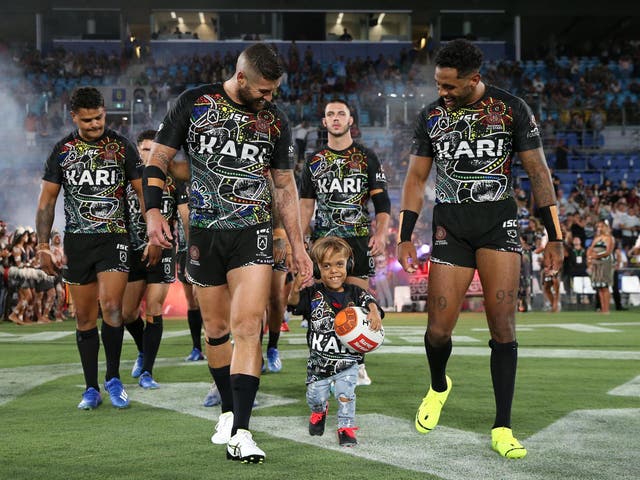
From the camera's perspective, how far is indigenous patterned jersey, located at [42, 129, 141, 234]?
6.22 meters

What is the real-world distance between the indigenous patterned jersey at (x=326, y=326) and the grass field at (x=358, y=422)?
0.41 metres

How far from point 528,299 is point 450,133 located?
52.9 feet

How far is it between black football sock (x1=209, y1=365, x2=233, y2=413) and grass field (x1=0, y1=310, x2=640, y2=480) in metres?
0.23

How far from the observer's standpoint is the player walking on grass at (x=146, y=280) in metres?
7.11

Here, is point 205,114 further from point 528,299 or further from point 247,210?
point 528,299

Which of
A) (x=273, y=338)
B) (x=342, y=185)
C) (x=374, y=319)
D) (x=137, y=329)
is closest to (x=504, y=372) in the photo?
(x=374, y=319)

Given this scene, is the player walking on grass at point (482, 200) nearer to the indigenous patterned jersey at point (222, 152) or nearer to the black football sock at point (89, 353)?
the indigenous patterned jersey at point (222, 152)

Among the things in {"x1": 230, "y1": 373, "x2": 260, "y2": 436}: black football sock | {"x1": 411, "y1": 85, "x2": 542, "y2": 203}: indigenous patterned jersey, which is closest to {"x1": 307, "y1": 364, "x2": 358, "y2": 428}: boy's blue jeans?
{"x1": 230, "y1": 373, "x2": 260, "y2": 436}: black football sock

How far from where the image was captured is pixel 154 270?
25.3 ft

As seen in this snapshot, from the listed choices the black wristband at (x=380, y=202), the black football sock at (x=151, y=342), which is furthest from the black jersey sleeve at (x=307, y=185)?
Result: the black football sock at (x=151, y=342)

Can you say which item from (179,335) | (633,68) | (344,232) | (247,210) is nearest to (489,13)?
(633,68)

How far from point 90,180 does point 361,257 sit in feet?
7.37

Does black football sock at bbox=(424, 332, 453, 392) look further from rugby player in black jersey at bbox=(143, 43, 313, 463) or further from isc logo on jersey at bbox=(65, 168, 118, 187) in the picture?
isc logo on jersey at bbox=(65, 168, 118, 187)

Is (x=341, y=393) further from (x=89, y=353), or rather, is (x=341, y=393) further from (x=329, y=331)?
(x=89, y=353)
